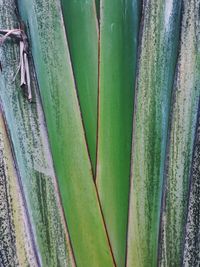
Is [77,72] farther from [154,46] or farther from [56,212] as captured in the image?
[56,212]

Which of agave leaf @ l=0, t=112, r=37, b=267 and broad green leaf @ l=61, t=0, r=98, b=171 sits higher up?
broad green leaf @ l=61, t=0, r=98, b=171

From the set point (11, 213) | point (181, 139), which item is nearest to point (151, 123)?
point (181, 139)

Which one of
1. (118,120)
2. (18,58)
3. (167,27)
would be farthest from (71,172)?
(167,27)

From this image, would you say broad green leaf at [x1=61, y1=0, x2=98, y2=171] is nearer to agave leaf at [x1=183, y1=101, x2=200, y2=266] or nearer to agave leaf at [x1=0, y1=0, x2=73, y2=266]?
agave leaf at [x1=0, y1=0, x2=73, y2=266]

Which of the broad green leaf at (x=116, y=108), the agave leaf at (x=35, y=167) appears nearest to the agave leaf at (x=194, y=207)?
the broad green leaf at (x=116, y=108)

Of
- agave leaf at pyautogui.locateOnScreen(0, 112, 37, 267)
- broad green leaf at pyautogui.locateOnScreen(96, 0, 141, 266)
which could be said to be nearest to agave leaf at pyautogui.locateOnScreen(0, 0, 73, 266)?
agave leaf at pyautogui.locateOnScreen(0, 112, 37, 267)

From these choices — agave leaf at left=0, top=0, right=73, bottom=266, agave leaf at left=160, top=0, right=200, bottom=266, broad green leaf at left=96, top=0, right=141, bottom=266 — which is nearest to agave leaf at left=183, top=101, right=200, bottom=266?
agave leaf at left=160, top=0, right=200, bottom=266
